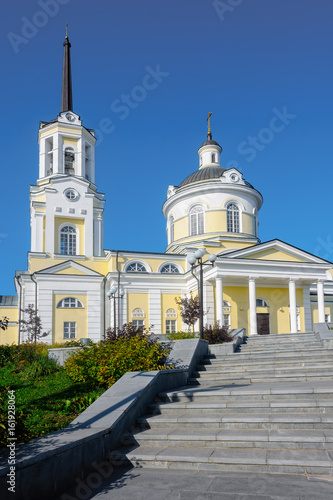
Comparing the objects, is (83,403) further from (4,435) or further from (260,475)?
(260,475)

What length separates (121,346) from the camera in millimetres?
11836

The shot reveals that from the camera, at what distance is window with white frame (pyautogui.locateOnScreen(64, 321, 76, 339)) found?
100ft

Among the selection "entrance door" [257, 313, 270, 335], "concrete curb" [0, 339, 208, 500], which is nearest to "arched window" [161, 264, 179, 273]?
"entrance door" [257, 313, 270, 335]

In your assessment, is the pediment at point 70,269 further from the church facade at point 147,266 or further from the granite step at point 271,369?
the granite step at point 271,369

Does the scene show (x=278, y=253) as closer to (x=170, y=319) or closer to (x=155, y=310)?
(x=170, y=319)

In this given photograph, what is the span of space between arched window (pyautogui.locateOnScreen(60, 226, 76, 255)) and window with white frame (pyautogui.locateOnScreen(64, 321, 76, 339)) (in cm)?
564

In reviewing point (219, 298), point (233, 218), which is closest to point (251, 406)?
point (219, 298)

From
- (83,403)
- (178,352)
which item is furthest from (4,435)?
(178,352)

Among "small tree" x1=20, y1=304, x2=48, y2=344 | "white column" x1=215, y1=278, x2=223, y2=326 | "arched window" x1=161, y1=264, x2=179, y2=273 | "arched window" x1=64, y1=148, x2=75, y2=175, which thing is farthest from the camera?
"arched window" x1=64, y1=148, x2=75, y2=175

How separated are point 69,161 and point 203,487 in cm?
3323

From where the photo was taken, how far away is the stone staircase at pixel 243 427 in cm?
659

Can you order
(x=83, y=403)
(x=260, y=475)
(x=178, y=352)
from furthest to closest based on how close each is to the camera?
(x=178, y=352), (x=83, y=403), (x=260, y=475)

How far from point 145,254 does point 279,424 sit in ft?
88.2

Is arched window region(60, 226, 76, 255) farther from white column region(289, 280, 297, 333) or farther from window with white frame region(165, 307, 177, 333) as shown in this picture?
white column region(289, 280, 297, 333)
